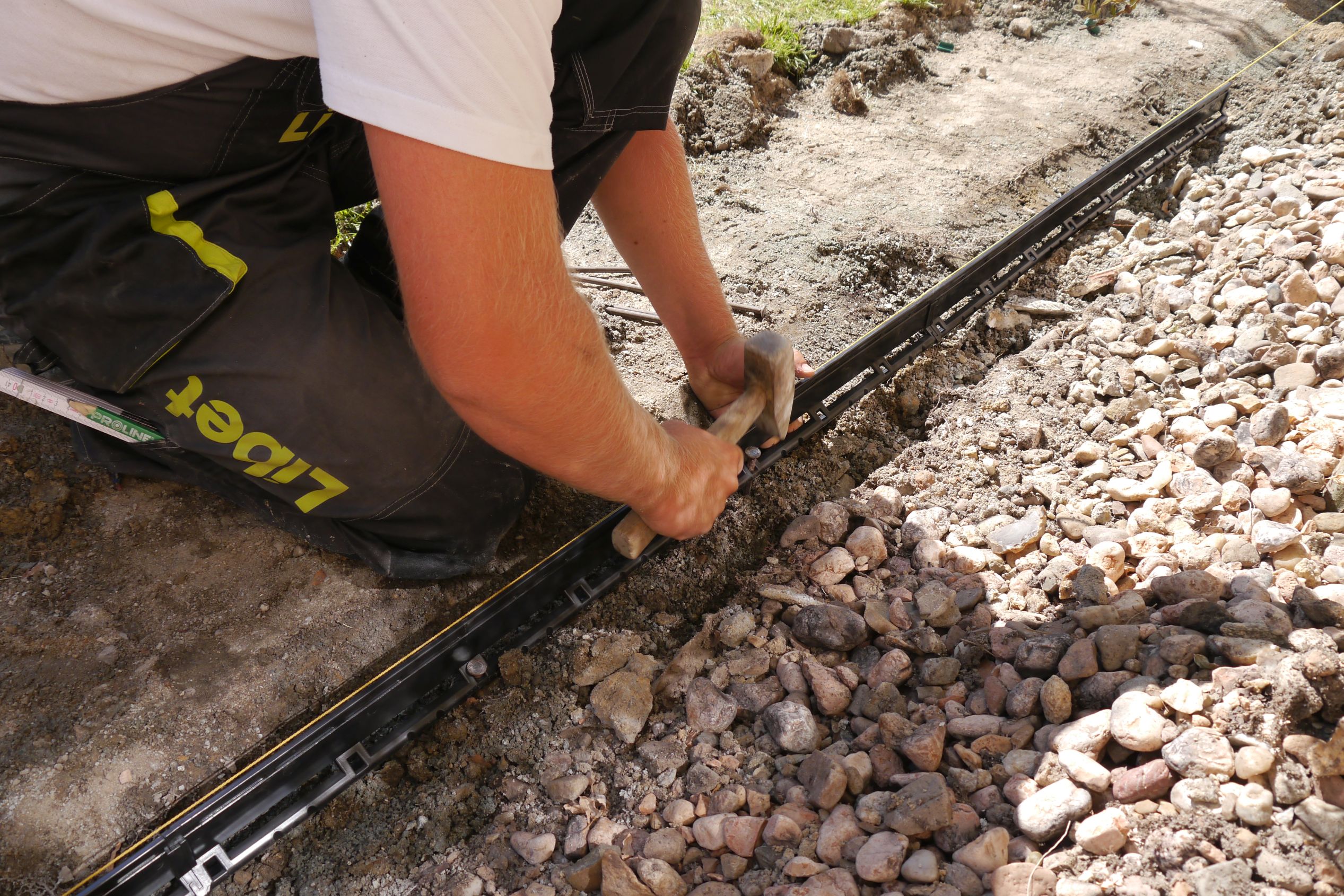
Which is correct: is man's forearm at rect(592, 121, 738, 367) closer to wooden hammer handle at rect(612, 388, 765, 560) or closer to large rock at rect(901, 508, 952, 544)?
wooden hammer handle at rect(612, 388, 765, 560)

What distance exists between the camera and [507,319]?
3.63 feet

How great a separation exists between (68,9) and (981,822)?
5.95 ft

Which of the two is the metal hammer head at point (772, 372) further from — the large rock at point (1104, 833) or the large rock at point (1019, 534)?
the large rock at point (1104, 833)

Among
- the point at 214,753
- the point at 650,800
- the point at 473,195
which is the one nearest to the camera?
the point at 473,195

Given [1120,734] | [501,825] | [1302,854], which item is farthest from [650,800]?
[1302,854]

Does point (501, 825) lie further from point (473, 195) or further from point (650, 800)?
point (473, 195)

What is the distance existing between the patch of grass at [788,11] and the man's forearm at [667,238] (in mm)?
2307

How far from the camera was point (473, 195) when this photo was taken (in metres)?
1.00

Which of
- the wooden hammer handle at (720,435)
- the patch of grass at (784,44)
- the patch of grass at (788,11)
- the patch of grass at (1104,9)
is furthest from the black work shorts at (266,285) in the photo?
the patch of grass at (1104,9)

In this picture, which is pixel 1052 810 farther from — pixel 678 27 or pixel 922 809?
pixel 678 27

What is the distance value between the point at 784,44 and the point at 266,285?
3097mm

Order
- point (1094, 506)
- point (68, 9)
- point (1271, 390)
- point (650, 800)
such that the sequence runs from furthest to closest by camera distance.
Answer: point (1271, 390), point (1094, 506), point (650, 800), point (68, 9)

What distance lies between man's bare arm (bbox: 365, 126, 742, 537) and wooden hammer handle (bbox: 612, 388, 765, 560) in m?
0.27

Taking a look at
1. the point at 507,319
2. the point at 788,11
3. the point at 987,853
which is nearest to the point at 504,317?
the point at 507,319
